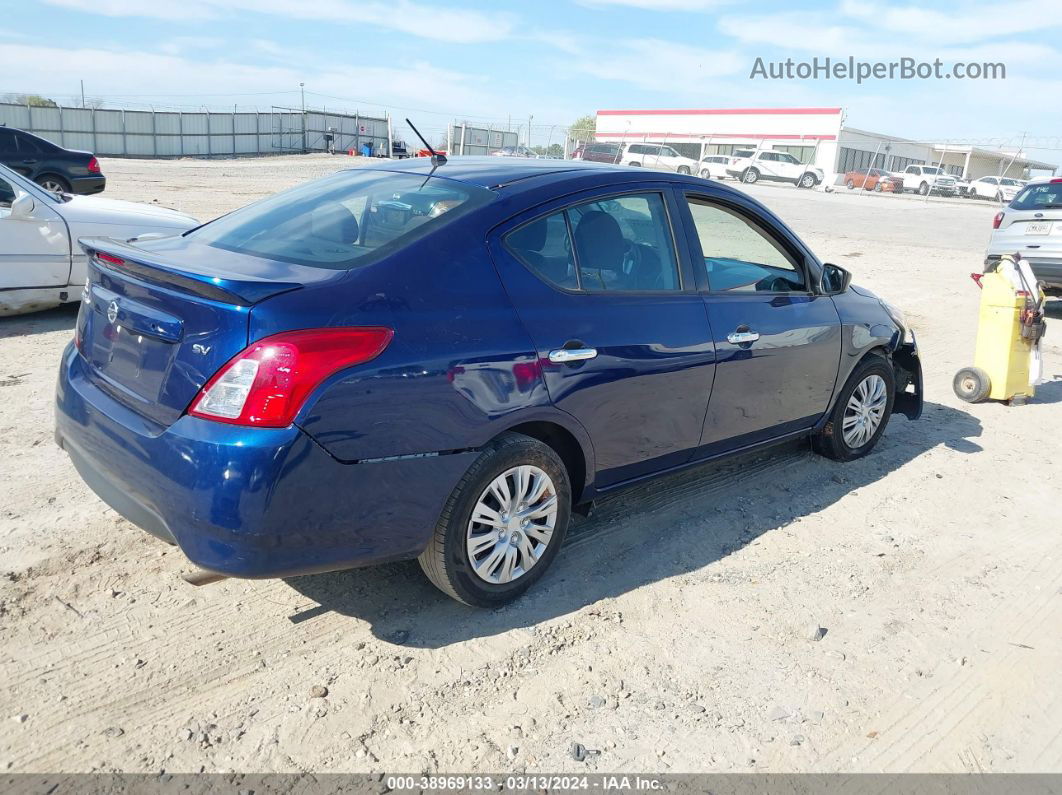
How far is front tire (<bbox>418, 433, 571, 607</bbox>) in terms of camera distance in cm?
316

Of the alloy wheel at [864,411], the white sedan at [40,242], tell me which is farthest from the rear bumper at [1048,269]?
the white sedan at [40,242]

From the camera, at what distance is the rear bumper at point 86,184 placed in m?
16.1

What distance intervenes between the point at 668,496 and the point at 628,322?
1.37m

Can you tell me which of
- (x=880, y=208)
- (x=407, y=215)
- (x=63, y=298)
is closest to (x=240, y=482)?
(x=407, y=215)

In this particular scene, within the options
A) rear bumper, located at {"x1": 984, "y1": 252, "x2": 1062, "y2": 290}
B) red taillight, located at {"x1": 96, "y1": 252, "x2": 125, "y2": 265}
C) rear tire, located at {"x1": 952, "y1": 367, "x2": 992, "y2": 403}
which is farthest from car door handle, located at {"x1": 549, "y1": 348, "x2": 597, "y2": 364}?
rear bumper, located at {"x1": 984, "y1": 252, "x2": 1062, "y2": 290}

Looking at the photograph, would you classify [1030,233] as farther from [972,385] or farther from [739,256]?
[739,256]

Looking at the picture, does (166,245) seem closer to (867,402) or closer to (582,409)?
(582,409)

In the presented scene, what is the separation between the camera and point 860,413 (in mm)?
5371

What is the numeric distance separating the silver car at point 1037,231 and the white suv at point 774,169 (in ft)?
97.1

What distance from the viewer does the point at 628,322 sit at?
368cm

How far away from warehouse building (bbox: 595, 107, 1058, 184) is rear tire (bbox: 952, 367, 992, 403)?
38085 millimetres

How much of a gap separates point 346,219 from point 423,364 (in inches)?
37.5

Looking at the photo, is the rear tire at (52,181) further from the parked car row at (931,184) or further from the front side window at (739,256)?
the parked car row at (931,184)

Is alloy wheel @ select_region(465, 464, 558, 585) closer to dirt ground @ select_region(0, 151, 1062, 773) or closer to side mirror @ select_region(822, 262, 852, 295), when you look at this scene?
dirt ground @ select_region(0, 151, 1062, 773)
